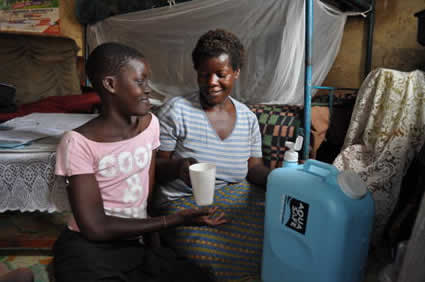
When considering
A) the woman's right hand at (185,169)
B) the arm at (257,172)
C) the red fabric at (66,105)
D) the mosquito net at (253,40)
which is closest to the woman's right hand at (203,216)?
the woman's right hand at (185,169)

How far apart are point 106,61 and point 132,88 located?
0.11 metres

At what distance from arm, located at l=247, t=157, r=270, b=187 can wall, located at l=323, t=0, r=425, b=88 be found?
2024mm

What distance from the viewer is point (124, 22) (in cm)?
333

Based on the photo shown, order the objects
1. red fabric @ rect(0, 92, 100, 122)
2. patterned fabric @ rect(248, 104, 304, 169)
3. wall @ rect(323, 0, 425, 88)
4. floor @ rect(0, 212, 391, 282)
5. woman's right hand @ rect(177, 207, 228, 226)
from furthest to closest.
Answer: red fabric @ rect(0, 92, 100, 122) → wall @ rect(323, 0, 425, 88) → patterned fabric @ rect(248, 104, 304, 169) → floor @ rect(0, 212, 391, 282) → woman's right hand @ rect(177, 207, 228, 226)

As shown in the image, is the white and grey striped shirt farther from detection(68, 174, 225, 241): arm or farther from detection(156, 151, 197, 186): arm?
detection(68, 174, 225, 241): arm

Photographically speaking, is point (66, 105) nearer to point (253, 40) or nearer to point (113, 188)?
point (253, 40)

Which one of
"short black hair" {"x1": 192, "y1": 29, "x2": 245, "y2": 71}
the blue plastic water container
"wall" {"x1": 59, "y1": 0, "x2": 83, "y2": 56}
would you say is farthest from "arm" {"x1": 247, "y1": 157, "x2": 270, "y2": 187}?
"wall" {"x1": 59, "y1": 0, "x2": 83, "y2": 56}

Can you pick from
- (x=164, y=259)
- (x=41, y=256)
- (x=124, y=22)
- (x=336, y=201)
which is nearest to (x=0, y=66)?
(x=124, y=22)

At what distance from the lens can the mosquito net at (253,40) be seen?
1929 mm

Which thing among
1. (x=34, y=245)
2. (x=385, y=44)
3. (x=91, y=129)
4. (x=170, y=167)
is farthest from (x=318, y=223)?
(x=385, y=44)

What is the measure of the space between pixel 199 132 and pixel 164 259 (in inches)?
19.8

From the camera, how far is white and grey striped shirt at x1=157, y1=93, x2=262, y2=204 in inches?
47.1

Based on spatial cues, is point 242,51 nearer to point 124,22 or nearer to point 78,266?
point 78,266

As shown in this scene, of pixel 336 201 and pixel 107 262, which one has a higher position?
pixel 336 201
